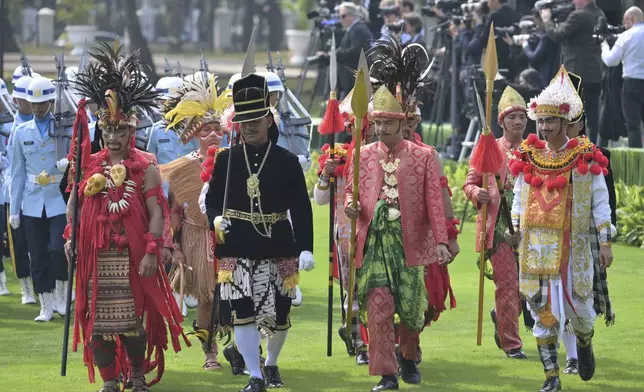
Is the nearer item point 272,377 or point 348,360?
point 272,377

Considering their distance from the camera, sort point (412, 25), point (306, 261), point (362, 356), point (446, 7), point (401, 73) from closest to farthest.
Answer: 1. point (306, 261)
2. point (401, 73)
3. point (362, 356)
4. point (446, 7)
5. point (412, 25)

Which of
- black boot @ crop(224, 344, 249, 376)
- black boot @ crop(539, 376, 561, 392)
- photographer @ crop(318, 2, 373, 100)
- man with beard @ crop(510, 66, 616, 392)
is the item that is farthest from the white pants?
Result: photographer @ crop(318, 2, 373, 100)

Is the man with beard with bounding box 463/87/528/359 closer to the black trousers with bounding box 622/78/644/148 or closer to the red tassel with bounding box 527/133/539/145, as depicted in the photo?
the red tassel with bounding box 527/133/539/145

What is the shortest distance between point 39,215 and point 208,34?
1974 inches

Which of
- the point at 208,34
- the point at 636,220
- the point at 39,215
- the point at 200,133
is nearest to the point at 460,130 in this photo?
the point at 636,220

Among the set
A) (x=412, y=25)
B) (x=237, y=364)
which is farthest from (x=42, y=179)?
(x=412, y=25)

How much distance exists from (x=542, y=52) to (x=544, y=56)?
0.08 m

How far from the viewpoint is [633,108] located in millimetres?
18016

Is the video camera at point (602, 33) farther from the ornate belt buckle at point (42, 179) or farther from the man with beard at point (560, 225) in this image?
the man with beard at point (560, 225)

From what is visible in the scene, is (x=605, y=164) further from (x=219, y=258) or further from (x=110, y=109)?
(x=110, y=109)

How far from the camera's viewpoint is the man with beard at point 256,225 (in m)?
9.29

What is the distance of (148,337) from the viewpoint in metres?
9.55

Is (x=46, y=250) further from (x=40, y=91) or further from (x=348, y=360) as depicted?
(x=348, y=360)

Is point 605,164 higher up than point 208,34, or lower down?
higher up
